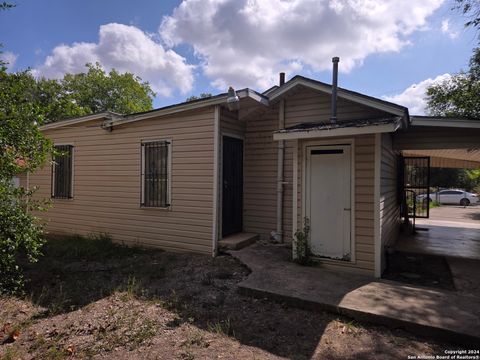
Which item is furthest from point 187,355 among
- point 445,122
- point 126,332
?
point 445,122

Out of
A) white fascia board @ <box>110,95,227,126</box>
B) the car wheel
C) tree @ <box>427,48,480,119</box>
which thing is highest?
tree @ <box>427,48,480,119</box>

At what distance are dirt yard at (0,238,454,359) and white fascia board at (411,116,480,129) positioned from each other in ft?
12.3

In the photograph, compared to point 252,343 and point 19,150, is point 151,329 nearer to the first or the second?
point 252,343

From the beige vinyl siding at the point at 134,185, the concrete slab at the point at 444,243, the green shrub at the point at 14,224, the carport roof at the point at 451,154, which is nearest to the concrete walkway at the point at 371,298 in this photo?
the beige vinyl siding at the point at 134,185

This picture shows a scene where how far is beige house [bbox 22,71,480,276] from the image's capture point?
17.0 feet

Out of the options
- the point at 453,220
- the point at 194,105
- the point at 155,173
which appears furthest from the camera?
the point at 453,220

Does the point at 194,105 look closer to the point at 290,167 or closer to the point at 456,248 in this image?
the point at 290,167

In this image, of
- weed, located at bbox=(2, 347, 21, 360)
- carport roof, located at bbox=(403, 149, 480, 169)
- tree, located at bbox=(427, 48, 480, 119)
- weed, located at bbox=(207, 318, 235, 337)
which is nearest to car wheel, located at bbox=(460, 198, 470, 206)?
tree, located at bbox=(427, 48, 480, 119)

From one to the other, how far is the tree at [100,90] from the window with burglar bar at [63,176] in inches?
873

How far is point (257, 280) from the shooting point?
4.69 metres

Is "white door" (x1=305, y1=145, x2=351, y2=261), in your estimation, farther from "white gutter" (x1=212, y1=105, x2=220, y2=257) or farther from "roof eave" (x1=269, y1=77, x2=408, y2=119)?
"white gutter" (x1=212, y1=105, x2=220, y2=257)

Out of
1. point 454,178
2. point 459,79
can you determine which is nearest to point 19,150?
point 459,79

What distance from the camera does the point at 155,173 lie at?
723 cm

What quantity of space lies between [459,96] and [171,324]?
21746mm
